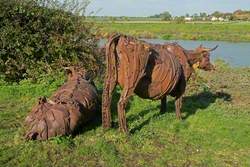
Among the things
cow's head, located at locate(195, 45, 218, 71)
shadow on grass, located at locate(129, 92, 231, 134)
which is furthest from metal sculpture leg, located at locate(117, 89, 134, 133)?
cow's head, located at locate(195, 45, 218, 71)

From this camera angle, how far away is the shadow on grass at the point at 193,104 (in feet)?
31.9

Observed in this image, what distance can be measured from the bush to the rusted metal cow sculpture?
453 centimetres

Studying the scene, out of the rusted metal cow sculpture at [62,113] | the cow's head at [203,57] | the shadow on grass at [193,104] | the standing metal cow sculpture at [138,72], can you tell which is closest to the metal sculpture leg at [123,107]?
the standing metal cow sculpture at [138,72]

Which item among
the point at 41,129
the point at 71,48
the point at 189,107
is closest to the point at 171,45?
the point at 189,107

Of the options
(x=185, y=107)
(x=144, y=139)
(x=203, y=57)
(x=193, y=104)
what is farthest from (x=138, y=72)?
(x=193, y=104)

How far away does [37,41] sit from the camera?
45.2 ft

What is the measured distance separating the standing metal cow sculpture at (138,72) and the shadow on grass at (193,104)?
2.15 ft

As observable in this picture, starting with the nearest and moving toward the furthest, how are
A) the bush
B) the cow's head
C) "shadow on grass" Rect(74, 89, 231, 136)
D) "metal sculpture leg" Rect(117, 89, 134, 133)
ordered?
"metal sculpture leg" Rect(117, 89, 134, 133) → "shadow on grass" Rect(74, 89, 231, 136) → the cow's head → the bush

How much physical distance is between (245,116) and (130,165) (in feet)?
14.7

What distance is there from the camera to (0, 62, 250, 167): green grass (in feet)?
23.9

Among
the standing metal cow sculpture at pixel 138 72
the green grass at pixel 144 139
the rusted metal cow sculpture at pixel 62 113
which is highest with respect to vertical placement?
the standing metal cow sculpture at pixel 138 72

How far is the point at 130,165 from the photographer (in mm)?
7090

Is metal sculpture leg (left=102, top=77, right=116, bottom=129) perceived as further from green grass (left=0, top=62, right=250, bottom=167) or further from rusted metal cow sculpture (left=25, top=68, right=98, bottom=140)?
rusted metal cow sculpture (left=25, top=68, right=98, bottom=140)

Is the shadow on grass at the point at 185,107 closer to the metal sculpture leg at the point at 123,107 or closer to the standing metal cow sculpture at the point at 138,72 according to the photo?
the metal sculpture leg at the point at 123,107
